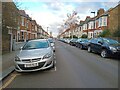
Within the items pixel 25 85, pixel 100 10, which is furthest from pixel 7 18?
pixel 100 10

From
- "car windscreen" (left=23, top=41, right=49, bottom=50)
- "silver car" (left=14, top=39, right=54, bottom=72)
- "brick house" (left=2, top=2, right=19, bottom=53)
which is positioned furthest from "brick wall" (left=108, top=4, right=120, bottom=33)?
"silver car" (left=14, top=39, right=54, bottom=72)

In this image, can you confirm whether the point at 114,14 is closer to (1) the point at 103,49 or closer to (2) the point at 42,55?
(1) the point at 103,49

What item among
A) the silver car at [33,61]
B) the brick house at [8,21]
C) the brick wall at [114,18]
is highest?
the brick wall at [114,18]

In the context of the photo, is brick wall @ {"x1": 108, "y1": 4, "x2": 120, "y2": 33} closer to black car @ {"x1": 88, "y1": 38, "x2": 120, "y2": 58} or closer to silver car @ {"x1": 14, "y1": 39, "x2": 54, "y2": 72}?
black car @ {"x1": 88, "y1": 38, "x2": 120, "y2": 58}

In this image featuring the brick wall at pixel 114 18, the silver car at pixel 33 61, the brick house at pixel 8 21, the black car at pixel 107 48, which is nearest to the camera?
the silver car at pixel 33 61

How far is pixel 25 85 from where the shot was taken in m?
6.06

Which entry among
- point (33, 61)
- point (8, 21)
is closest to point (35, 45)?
point (33, 61)

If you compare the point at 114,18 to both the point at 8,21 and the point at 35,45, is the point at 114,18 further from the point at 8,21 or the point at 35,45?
the point at 35,45

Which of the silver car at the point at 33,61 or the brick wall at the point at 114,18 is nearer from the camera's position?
the silver car at the point at 33,61

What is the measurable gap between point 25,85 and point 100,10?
164ft

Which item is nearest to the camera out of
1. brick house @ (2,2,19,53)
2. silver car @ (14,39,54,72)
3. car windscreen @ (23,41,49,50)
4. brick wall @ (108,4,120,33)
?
silver car @ (14,39,54,72)

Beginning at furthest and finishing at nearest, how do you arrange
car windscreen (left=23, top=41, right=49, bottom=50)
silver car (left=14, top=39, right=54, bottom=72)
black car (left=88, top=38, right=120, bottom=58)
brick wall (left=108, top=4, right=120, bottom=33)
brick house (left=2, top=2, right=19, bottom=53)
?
brick wall (left=108, top=4, right=120, bottom=33), brick house (left=2, top=2, right=19, bottom=53), black car (left=88, top=38, right=120, bottom=58), car windscreen (left=23, top=41, right=49, bottom=50), silver car (left=14, top=39, right=54, bottom=72)

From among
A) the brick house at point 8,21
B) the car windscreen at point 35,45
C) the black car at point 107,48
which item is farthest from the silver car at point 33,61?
the brick house at point 8,21

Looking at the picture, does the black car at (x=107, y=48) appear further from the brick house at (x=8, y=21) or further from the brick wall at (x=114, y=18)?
the brick wall at (x=114, y=18)
